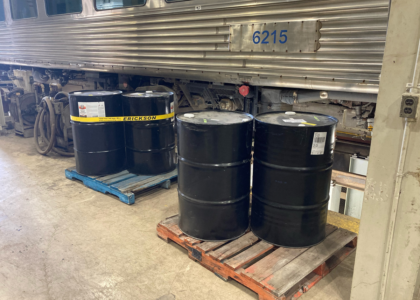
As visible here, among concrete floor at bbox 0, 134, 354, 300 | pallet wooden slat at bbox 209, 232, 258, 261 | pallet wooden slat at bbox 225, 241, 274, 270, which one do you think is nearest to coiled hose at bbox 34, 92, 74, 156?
concrete floor at bbox 0, 134, 354, 300

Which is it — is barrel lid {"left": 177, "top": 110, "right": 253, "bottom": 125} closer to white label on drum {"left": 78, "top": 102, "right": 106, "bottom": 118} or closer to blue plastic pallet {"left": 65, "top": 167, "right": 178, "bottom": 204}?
blue plastic pallet {"left": 65, "top": 167, "right": 178, "bottom": 204}

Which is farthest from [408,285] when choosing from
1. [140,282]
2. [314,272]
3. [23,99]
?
[23,99]

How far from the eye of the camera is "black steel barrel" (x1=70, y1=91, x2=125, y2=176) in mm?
4031

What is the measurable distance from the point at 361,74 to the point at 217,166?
1544 mm

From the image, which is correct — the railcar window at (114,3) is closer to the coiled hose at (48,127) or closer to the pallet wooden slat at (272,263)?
the coiled hose at (48,127)

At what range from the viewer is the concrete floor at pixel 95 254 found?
2.39m

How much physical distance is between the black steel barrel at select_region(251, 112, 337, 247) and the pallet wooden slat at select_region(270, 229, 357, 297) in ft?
0.27

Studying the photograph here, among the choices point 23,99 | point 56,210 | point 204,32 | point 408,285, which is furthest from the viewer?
point 23,99

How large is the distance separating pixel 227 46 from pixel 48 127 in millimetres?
3509

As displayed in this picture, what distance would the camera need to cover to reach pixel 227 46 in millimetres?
3816

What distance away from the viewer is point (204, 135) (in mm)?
2527

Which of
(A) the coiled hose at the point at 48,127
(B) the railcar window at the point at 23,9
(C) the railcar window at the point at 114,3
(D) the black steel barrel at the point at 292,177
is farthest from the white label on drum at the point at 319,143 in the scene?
(B) the railcar window at the point at 23,9

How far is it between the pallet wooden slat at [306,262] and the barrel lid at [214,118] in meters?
1.12

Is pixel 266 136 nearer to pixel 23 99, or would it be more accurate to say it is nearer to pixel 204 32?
pixel 204 32
